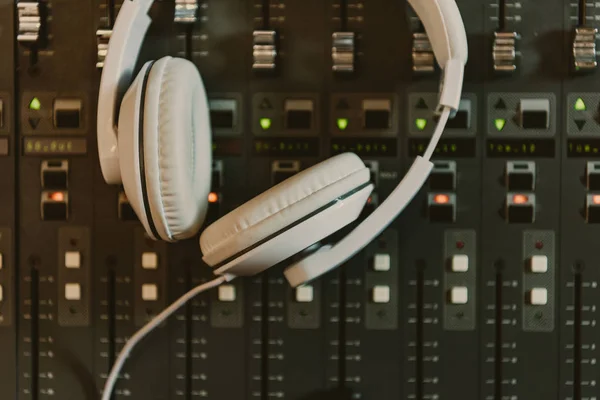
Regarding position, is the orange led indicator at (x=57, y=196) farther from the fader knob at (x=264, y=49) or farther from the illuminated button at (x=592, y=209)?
the illuminated button at (x=592, y=209)

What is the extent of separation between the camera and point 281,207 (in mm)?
707

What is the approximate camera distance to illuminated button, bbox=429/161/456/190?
0.86 m

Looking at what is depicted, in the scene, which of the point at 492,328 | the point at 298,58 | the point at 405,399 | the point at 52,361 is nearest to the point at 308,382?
the point at 405,399

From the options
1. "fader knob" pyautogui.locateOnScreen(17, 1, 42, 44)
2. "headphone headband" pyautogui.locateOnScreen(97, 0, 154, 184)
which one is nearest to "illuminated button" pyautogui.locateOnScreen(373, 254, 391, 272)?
"headphone headband" pyautogui.locateOnScreen(97, 0, 154, 184)

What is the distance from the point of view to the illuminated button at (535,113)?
0.85 m

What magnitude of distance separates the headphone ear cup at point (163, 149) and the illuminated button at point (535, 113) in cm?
53

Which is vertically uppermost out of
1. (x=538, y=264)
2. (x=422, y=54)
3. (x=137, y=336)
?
(x=422, y=54)

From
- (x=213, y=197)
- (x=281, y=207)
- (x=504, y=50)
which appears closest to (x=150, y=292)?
(x=213, y=197)

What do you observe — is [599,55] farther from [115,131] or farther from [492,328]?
[115,131]

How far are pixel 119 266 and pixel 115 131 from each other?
247 millimetres

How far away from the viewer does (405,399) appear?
88 centimetres

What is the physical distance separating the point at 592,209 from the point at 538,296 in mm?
166

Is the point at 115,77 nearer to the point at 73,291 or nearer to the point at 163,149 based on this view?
the point at 163,149

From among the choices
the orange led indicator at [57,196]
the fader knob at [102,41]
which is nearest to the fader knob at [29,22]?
the fader knob at [102,41]
